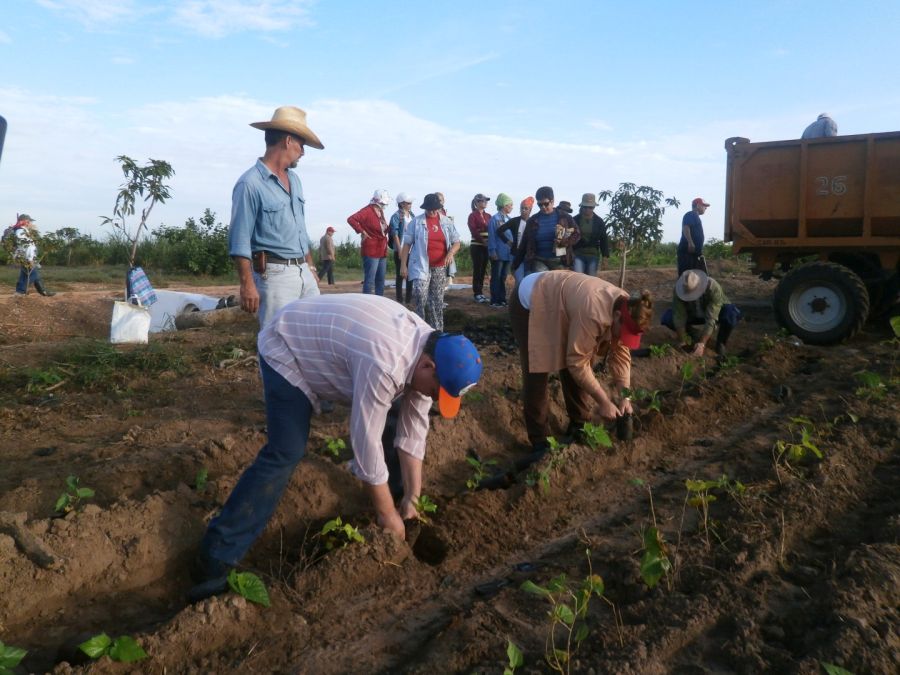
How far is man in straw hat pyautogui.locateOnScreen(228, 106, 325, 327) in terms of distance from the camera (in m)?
4.39

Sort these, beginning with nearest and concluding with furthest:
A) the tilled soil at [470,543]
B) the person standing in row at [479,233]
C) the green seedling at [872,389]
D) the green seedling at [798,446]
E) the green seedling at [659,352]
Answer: the tilled soil at [470,543], the green seedling at [798,446], the green seedling at [872,389], the green seedling at [659,352], the person standing in row at [479,233]

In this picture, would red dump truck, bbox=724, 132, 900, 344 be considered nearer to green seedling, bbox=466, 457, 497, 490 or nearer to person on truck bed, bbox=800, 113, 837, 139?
person on truck bed, bbox=800, 113, 837, 139

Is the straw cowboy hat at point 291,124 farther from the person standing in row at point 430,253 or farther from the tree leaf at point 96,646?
the person standing in row at point 430,253

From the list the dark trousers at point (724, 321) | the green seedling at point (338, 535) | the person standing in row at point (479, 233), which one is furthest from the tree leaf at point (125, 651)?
the person standing in row at point (479, 233)

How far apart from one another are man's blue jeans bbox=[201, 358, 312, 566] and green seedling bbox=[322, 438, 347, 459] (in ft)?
4.05

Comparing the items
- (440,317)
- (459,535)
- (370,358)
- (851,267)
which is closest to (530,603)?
(459,535)

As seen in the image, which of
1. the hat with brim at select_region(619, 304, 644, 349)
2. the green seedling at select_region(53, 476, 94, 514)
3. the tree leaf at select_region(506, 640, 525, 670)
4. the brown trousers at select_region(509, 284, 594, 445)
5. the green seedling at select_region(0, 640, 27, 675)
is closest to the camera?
the green seedling at select_region(0, 640, 27, 675)

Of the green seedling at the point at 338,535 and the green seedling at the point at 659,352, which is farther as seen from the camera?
the green seedling at the point at 659,352

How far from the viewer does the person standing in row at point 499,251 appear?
10922 mm

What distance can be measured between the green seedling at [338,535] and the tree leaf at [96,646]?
3.45 ft

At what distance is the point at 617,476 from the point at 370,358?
8.16ft

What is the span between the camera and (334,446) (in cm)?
438

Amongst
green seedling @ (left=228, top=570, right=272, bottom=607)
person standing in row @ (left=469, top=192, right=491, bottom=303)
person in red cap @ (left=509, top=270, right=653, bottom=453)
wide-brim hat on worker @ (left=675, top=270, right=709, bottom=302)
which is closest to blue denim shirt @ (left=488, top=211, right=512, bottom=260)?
person standing in row @ (left=469, top=192, right=491, bottom=303)

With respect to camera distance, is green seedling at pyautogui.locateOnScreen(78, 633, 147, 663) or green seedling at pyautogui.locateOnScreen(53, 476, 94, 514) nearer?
green seedling at pyautogui.locateOnScreen(78, 633, 147, 663)
